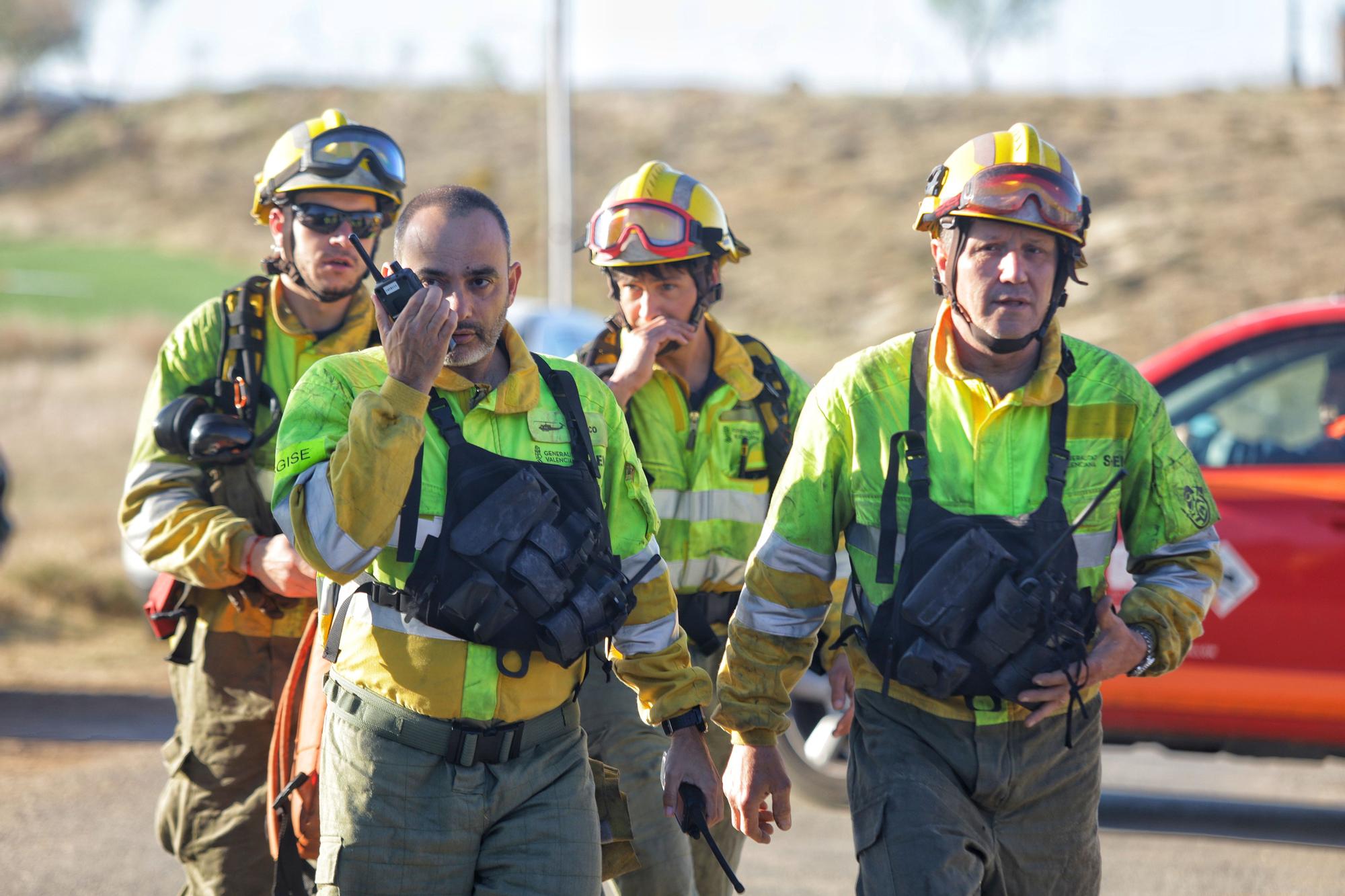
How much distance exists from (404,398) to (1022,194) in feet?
4.83

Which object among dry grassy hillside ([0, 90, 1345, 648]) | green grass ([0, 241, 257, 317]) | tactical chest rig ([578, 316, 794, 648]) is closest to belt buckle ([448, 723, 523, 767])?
tactical chest rig ([578, 316, 794, 648])

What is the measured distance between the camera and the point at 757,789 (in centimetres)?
350

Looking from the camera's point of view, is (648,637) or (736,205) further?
(736,205)

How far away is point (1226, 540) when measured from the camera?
6.20 meters

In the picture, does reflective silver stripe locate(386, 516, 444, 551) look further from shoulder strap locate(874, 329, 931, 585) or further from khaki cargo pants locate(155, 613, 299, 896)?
khaki cargo pants locate(155, 613, 299, 896)

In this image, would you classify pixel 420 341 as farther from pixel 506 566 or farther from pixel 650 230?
pixel 650 230

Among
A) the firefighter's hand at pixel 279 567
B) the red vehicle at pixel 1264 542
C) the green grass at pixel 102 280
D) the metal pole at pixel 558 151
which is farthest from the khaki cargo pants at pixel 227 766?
the green grass at pixel 102 280

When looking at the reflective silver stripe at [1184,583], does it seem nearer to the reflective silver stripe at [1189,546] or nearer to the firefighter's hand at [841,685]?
the reflective silver stripe at [1189,546]

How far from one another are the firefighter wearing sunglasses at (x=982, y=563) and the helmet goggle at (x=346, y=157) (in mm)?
1709

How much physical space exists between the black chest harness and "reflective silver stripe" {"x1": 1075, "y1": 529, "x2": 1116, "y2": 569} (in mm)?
46

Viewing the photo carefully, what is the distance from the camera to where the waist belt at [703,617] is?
4.46m

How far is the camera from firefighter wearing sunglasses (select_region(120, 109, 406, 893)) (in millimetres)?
4395

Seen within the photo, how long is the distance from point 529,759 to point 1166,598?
1.42 metres

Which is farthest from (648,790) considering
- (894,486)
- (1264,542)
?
(1264,542)
